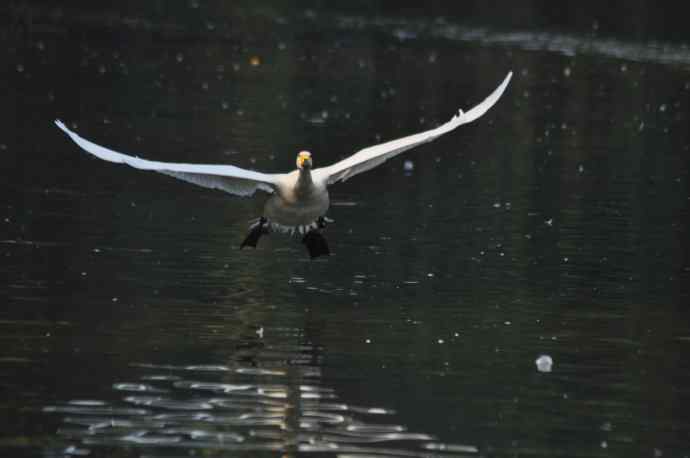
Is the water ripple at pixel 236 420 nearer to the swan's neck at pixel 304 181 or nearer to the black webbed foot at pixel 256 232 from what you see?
the swan's neck at pixel 304 181

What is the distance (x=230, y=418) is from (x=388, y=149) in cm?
489

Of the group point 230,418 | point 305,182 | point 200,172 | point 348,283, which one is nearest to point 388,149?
point 305,182

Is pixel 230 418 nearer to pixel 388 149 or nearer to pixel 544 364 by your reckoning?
pixel 544 364

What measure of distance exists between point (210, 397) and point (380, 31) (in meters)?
39.7

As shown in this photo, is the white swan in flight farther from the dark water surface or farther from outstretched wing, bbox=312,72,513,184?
the dark water surface

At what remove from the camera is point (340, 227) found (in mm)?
20297

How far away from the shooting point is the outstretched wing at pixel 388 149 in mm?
16531

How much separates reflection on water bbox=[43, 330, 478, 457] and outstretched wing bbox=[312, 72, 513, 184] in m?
3.50

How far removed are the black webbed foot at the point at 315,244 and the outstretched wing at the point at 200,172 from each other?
1.76ft

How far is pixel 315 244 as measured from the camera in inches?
676

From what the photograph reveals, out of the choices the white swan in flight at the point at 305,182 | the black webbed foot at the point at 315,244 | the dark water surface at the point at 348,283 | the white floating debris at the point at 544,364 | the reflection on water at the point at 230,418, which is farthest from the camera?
the black webbed foot at the point at 315,244

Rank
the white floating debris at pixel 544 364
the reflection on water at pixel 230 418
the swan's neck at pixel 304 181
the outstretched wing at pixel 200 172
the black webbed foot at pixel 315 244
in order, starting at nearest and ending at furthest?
the reflection on water at pixel 230 418 → the white floating debris at pixel 544 364 → the outstretched wing at pixel 200 172 → the swan's neck at pixel 304 181 → the black webbed foot at pixel 315 244

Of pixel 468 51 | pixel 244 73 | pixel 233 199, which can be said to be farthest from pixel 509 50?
pixel 233 199

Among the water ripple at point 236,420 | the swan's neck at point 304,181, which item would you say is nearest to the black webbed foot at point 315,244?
the swan's neck at point 304,181
